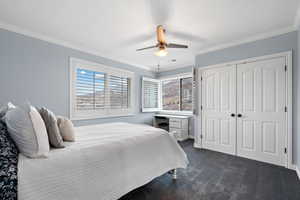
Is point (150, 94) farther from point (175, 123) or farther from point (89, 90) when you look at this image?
point (89, 90)

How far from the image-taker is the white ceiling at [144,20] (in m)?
1.96

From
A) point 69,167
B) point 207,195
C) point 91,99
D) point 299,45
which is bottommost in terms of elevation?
point 207,195

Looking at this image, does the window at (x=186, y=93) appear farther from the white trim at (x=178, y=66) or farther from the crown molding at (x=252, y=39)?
the crown molding at (x=252, y=39)

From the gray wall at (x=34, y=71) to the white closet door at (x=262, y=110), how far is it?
3.74m

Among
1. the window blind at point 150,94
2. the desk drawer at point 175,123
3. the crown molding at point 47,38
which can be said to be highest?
the crown molding at point 47,38

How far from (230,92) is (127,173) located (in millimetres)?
2941

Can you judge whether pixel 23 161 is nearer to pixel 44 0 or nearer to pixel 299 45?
pixel 44 0

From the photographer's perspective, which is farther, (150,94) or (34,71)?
(150,94)

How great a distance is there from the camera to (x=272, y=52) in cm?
280

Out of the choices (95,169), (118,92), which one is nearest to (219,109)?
(118,92)

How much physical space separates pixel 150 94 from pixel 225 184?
12.5 feet

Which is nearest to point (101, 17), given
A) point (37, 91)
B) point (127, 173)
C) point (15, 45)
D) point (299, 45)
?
point (15, 45)

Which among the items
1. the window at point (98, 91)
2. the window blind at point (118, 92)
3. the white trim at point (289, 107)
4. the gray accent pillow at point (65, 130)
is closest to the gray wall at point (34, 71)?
the window at point (98, 91)

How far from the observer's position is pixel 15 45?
2.54 metres
